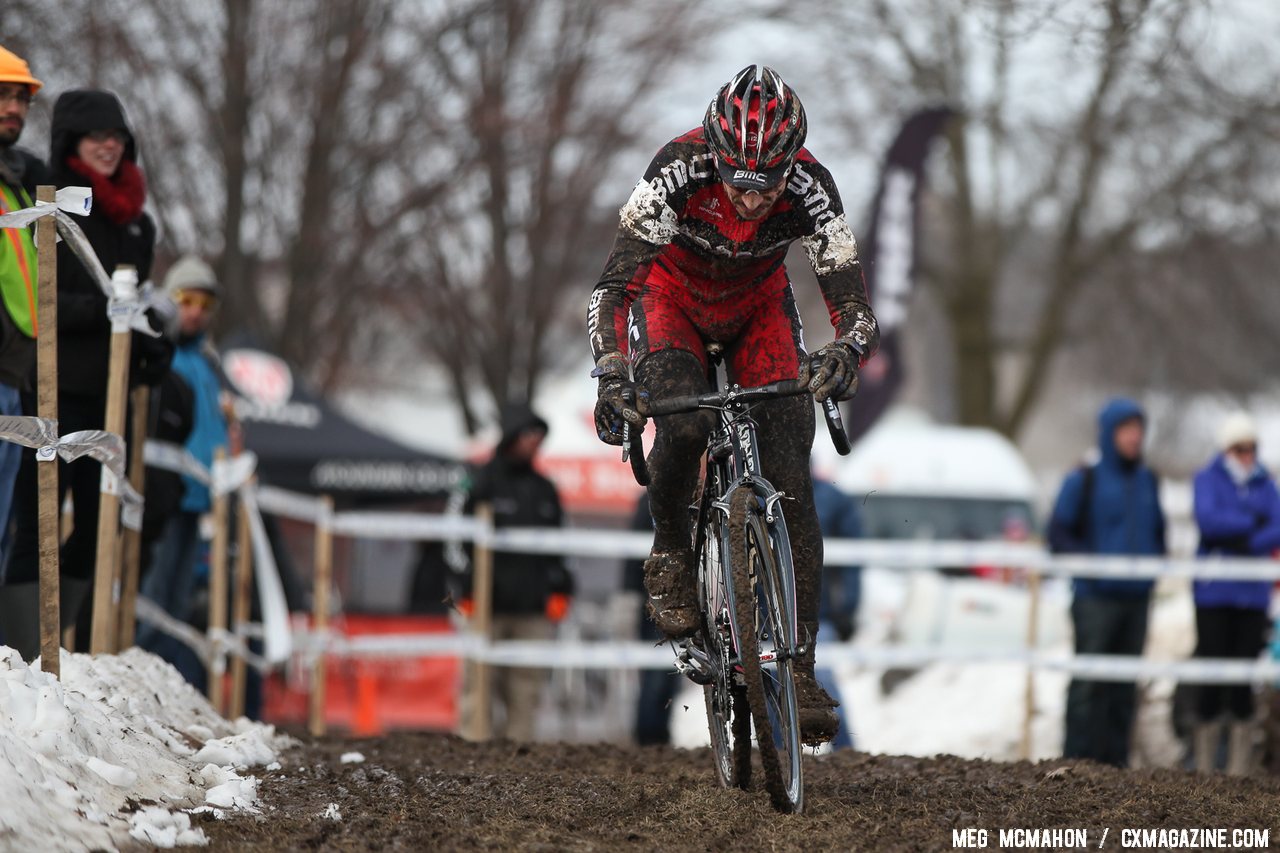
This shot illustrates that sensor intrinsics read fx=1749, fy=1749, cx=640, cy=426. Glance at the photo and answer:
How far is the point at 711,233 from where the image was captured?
243 inches

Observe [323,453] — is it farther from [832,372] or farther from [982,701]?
[832,372]

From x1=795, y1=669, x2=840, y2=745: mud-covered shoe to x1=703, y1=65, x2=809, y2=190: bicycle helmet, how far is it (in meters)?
1.66

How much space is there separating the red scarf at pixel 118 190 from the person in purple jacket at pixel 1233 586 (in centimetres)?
679

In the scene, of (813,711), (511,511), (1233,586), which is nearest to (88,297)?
(813,711)

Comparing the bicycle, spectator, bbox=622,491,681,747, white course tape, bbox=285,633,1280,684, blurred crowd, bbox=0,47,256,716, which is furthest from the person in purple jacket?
blurred crowd, bbox=0,47,256,716

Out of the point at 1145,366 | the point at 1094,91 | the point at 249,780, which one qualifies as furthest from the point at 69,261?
the point at 1145,366

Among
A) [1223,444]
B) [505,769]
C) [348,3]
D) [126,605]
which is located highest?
[348,3]

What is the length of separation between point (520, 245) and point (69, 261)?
593 inches

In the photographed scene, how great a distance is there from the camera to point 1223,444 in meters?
11.2

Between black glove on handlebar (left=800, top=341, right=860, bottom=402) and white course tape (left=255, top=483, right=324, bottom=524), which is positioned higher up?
black glove on handlebar (left=800, top=341, right=860, bottom=402)

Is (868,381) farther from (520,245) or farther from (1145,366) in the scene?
(1145,366)

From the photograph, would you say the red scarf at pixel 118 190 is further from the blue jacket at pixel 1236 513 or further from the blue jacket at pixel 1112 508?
the blue jacket at pixel 1236 513

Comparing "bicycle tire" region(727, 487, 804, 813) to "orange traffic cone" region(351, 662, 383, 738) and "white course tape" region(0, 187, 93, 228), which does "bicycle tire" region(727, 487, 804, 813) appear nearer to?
"white course tape" region(0, 187, 93, 228)

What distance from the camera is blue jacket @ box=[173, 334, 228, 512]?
9.55 m
